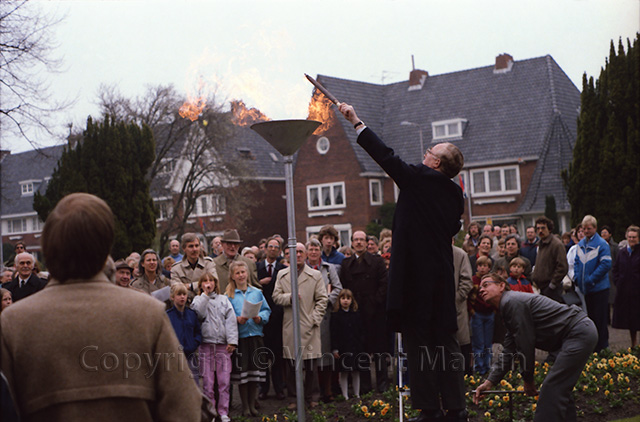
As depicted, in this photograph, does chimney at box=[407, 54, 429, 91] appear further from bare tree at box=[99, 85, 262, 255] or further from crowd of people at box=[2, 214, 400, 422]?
crowd of people at box=[2, 214, 400, 422]

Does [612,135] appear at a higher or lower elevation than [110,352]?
higher

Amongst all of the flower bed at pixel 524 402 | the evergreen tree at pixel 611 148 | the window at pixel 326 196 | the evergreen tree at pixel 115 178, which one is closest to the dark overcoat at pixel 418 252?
the flower bed at pixel 524 402

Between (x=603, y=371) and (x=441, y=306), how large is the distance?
6581mm

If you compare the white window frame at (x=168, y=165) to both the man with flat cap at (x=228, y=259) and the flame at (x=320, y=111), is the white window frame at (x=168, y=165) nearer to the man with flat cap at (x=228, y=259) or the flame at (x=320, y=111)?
the man with flat cap at (x=228, y=259)

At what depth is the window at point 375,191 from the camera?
171 feet

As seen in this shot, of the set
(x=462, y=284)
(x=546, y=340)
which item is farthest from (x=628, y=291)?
(x=546, y=340)

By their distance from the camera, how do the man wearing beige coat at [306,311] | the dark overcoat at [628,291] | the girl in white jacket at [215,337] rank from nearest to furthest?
the girl in white jacket at [215,337], the man wearing beige coat at [306,311], the dark overcoat at [628,291]

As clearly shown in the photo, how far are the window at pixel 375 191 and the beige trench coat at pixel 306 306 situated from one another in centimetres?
4038

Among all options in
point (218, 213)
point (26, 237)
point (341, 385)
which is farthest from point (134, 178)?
point (26, 237)

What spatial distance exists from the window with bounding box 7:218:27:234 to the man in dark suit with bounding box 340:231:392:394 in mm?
69744

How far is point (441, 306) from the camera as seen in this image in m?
5.53

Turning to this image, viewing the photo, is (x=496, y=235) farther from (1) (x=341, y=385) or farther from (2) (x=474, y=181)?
(2) (x=474, y=181)

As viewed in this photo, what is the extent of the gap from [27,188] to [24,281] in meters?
68.2

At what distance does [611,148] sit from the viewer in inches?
944
